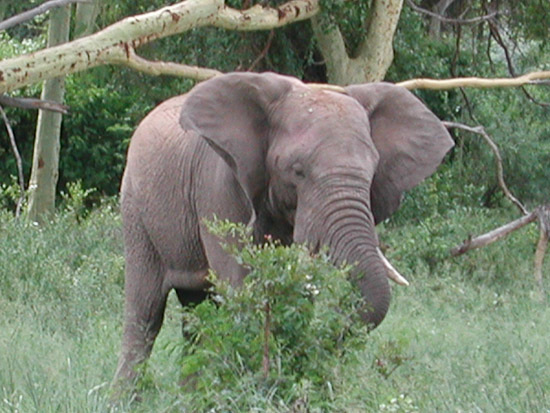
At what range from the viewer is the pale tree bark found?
13094mm

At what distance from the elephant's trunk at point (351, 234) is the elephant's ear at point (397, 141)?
1.91 feet

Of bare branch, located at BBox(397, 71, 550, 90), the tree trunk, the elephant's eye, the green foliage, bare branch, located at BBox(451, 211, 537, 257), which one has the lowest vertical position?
the tree trunk

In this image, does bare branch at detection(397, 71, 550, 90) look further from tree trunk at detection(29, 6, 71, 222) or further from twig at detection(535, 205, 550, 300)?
tree trunk at detection(29, 6, 71, 222)

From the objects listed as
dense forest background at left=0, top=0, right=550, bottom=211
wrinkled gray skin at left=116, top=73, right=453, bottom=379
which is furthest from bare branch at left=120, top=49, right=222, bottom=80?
wrinkled gray skin at left=116, top=73, right=453, bottom=379

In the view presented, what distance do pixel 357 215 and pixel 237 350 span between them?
2.49 feet

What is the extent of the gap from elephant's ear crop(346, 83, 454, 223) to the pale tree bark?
6500 mm

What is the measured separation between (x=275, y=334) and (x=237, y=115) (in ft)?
4.19

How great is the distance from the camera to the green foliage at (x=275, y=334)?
5.23 metres

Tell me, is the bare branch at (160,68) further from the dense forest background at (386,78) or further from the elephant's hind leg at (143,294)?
the elephant's hind leg at (143,294)

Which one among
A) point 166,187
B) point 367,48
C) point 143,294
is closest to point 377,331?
point 143,294

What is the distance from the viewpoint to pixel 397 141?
647 cm

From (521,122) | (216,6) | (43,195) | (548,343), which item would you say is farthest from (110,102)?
(548,343)

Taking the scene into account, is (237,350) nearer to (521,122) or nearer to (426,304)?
(426,304)

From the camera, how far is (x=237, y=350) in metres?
5.47
